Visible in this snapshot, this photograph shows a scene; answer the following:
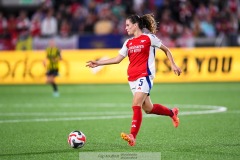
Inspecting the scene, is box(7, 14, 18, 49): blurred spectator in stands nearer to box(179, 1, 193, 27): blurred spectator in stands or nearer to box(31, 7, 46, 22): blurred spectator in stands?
box(31, 7, 46, 22): blurred spectator in stands

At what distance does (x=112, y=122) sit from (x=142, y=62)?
383cm

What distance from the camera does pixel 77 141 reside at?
9.61 meters

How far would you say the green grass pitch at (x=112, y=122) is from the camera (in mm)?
9469

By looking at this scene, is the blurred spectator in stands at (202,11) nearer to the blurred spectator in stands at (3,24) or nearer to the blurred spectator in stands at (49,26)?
the blurred spectator in stands at (49,26)

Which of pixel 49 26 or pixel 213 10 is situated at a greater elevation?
pixel 213 10

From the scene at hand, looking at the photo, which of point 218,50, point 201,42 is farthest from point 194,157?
point 201,42

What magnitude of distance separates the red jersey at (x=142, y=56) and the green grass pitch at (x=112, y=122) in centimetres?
111

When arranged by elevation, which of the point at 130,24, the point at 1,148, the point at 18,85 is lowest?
the point at 18,85

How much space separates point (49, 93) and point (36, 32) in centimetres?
735

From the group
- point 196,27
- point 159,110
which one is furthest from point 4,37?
point 159,110

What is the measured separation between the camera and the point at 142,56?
992 cm

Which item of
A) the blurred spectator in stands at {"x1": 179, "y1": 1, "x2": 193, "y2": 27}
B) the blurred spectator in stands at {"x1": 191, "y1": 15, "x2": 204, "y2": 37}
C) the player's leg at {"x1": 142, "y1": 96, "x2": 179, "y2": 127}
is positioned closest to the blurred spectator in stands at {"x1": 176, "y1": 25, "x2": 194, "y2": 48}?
the blurred spectator in stands at {"x1": 191, "y1": 15, "x2": 204, "y2": 37}

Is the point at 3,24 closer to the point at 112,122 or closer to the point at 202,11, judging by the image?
the point at 202,11

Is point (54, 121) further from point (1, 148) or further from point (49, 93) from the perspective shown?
point (49, 93)
